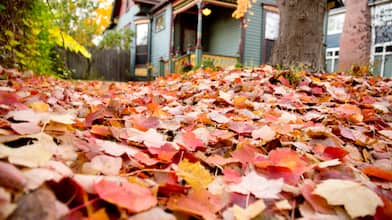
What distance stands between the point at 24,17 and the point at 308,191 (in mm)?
4059

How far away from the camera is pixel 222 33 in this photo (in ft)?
36.9

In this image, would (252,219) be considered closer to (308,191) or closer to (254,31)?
(308,191)

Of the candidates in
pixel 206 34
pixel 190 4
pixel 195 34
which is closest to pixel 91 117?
pixel 190 4

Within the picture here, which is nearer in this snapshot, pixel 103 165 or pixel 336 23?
pixel 103 165

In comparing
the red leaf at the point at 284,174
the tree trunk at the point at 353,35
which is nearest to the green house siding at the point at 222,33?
the tree trunk at the point at 353,35

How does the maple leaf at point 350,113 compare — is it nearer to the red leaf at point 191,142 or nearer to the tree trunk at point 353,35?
the red leaf at point 191,142

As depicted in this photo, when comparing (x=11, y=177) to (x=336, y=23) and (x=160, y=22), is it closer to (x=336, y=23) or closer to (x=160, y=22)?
(x=160, y=22)

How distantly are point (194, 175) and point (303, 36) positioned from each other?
3.58 metres

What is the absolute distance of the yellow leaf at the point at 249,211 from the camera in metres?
0.60

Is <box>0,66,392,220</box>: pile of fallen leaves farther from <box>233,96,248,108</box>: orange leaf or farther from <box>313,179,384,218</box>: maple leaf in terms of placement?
<box>233,96,248,108</box>: orange leaf

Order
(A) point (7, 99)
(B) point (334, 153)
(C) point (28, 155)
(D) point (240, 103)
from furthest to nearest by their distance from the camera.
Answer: (D) point (240, 103)
(A) point (7, 99)
(B) point (334, 153)
(C) point (28, 155)

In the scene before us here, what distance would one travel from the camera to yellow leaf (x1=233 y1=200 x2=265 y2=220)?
1.98 ft

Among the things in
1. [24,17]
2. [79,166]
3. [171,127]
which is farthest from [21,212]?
[24,17]

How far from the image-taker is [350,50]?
1409 centimetres
